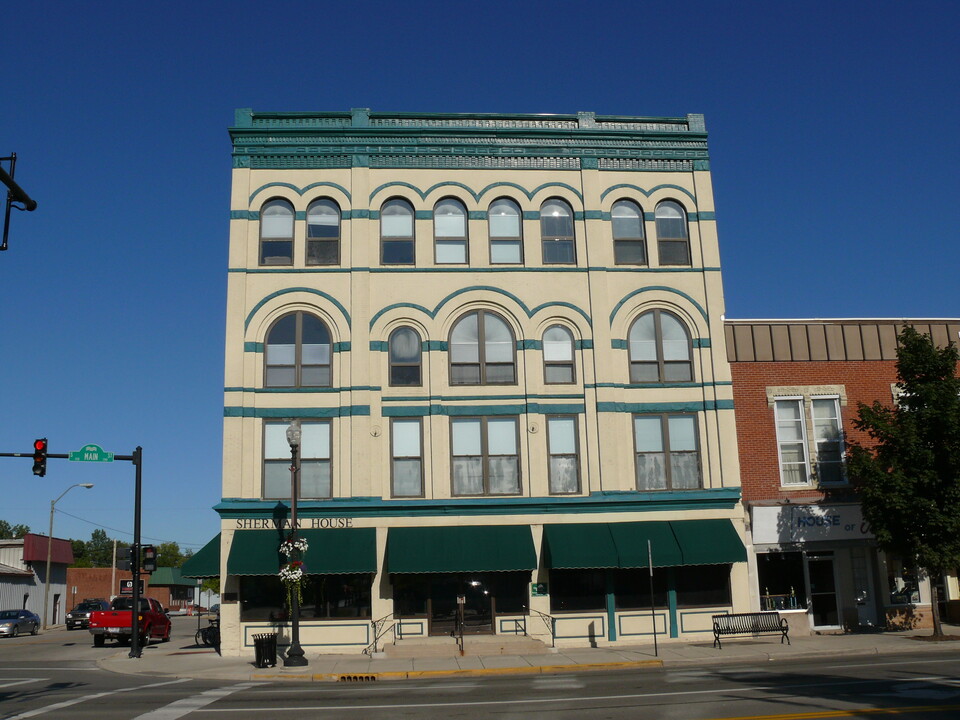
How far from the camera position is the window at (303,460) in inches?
1077

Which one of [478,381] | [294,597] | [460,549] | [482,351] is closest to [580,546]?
[460,549]

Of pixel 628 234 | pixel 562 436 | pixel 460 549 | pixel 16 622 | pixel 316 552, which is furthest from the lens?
pixel 16 622

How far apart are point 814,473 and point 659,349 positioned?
608 cm

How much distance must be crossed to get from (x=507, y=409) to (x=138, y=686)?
12703 mm

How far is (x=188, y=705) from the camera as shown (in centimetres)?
1709

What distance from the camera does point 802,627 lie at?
27.1m

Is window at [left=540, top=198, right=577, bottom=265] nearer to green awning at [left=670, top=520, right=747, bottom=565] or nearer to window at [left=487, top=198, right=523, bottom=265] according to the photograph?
window at [left=487, top=198, right=523, bottom=265]

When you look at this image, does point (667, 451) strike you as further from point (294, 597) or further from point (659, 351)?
point (294, 597)

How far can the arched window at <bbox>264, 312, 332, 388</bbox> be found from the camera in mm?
28125

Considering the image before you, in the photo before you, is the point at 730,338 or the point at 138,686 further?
the point at 730,338

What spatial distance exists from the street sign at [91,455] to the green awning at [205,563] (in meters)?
4.05

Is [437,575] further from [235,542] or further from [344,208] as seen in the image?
[344,208]

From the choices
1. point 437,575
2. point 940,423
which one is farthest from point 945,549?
point 437,575

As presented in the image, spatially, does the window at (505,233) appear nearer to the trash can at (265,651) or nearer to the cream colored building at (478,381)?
the cream colored building at (478,381)
